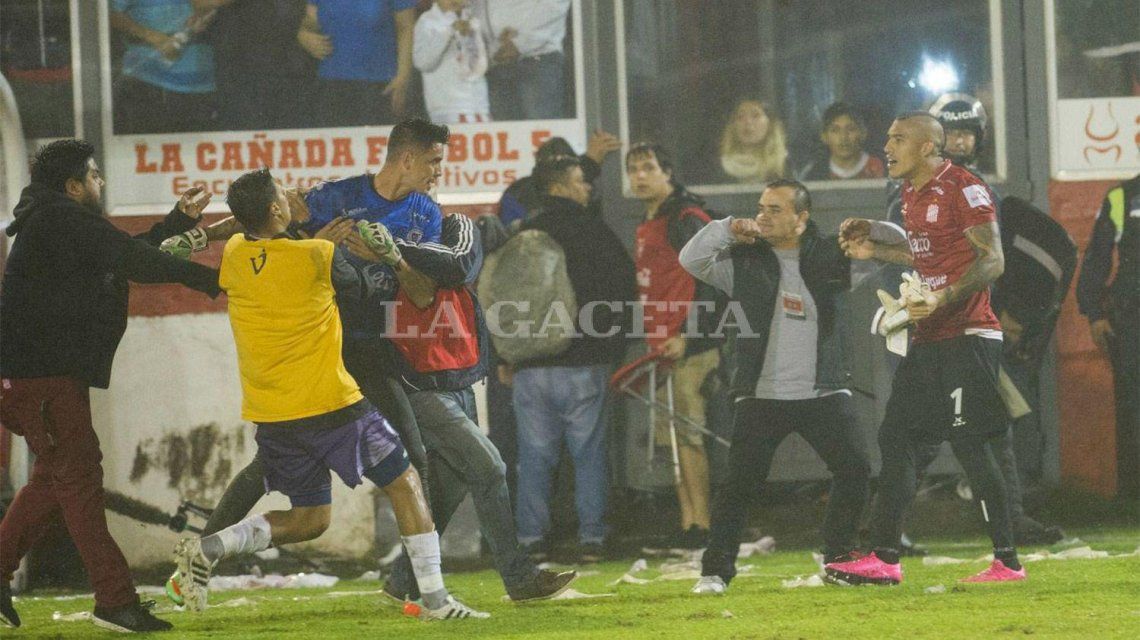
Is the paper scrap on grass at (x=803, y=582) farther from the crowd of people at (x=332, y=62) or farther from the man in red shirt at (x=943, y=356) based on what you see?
the crowd of people at (x=332, y=62)

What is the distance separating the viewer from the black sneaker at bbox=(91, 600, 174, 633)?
548 centimetres

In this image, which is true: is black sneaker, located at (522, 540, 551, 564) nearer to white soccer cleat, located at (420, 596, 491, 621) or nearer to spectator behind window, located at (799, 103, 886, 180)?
white soccer cleat, located at (420, 596, 491, 621)

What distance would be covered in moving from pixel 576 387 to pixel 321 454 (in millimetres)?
2275

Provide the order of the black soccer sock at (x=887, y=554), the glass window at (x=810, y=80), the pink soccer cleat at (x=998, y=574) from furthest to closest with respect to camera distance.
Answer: the glass window at (x=810, y=80)
the black soccer sock at (x=887, y=554)
the pink soccer cleat at (x=998, y=574)

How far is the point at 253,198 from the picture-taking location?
529cm

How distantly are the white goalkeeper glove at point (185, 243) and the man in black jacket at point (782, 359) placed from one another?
190 cm

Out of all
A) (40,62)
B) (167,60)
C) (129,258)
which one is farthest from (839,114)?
(40,62)

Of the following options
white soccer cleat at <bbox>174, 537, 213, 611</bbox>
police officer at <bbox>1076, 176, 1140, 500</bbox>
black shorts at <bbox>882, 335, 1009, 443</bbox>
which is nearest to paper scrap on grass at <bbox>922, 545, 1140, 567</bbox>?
black shorts at <bbox>882, 335, 1009, 443</bbox>

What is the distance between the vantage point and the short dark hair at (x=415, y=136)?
596 centimetres

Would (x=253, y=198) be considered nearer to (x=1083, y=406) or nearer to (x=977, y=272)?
(x=977, y=272)

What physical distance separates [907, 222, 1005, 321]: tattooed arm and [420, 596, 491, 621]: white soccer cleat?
207 cm

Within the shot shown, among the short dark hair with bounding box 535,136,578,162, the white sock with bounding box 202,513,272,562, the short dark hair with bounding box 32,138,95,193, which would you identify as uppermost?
the short dark hair with bounding box 535,136,578,162

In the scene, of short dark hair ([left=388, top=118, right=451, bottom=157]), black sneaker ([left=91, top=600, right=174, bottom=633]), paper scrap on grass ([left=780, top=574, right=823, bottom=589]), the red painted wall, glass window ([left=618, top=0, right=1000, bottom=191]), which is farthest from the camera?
the red painted wall

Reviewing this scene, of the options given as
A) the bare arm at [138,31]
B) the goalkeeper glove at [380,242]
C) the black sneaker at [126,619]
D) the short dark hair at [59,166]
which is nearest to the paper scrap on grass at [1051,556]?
the goalkeeper glove at [380,242]
